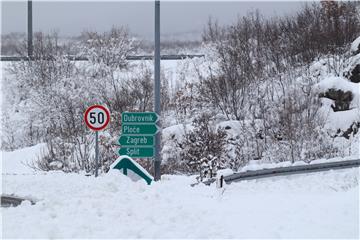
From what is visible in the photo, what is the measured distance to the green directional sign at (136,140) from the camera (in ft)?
43.8

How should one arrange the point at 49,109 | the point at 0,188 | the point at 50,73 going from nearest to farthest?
the point at 0,188
the point at 49,109
the point at 50,73

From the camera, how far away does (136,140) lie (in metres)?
13.4

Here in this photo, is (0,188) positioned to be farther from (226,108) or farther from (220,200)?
(226,108)

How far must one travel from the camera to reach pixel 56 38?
42438mm

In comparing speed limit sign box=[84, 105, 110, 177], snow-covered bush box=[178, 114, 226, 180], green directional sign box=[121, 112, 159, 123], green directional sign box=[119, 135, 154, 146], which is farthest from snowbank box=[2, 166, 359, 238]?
snow-covered bush box=[178, 114, 226, 180]

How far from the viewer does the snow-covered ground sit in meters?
7.70

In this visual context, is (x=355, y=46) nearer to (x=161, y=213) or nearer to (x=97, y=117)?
(x=97, y=117)

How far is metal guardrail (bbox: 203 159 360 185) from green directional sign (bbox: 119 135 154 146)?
6.34 feet

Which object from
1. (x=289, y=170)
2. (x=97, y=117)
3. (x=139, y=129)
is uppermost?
(x=97, y=117)

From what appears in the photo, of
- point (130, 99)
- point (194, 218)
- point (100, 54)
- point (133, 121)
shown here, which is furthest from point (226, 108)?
point (194, 218)

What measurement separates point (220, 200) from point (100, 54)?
34085mm

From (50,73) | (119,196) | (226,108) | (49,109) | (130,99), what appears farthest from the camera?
(50,73)

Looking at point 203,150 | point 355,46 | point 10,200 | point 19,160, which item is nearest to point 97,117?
point 10,200

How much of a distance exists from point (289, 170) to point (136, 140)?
536 centimetres
